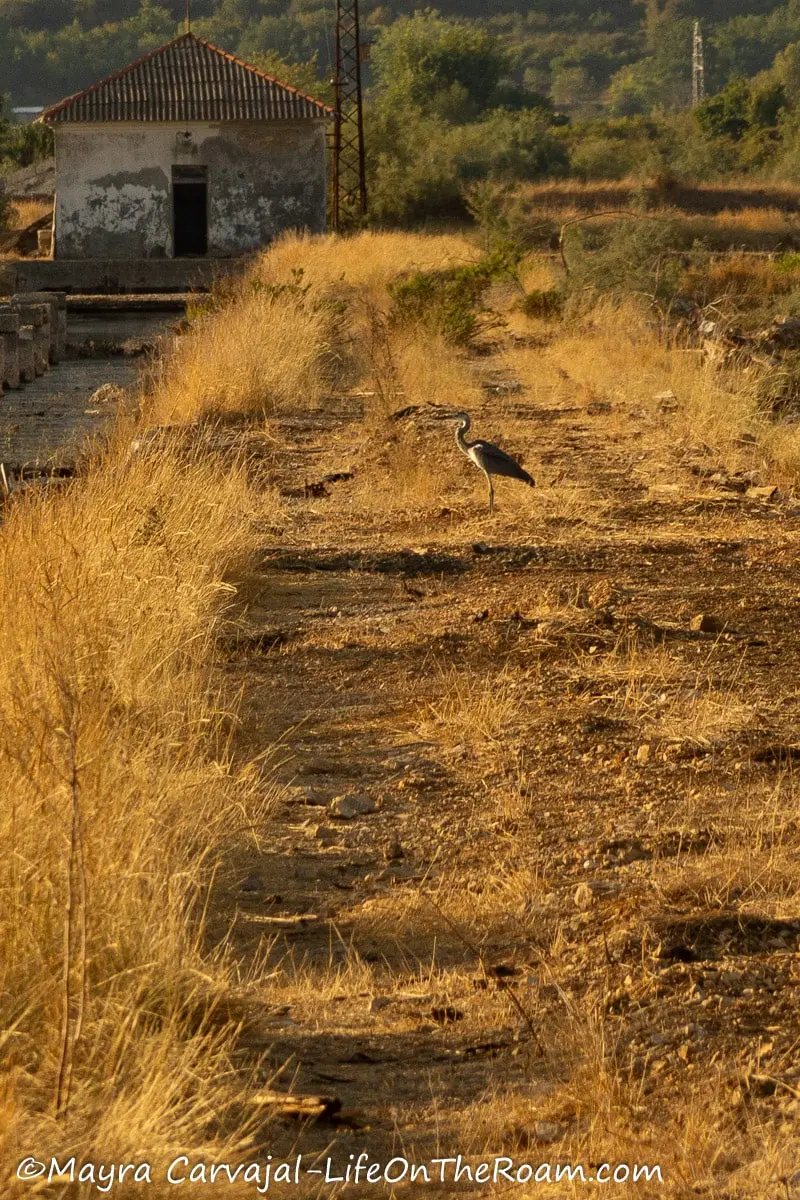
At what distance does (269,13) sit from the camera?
121 m

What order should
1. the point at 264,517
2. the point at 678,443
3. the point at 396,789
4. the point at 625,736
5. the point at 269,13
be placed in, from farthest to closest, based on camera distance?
the point at 269,13 → the point at 678,443 → the point at 264,517 → the point at 625,736 → the point at 396,789

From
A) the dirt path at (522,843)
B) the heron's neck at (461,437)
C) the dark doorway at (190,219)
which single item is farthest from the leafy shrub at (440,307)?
the dark doorway at (190,219)

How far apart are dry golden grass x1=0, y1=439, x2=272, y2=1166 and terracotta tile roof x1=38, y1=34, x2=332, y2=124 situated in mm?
26853

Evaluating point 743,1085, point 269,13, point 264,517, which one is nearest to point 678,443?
point 264,517

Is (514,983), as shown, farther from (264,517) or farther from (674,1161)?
(264,517)

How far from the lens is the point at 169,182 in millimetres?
31766

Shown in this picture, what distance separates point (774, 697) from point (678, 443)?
5898 mm

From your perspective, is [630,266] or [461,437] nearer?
[461,437]

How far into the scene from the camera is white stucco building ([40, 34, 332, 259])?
31.4 m

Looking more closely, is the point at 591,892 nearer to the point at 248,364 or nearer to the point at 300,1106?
the point at 300,1106

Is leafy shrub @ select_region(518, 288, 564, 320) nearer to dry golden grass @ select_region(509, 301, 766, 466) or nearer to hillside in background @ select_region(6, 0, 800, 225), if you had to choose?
dry golden grass @ select_region(509, 301, 766, 466)

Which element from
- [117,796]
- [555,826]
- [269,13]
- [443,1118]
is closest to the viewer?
[443,1118]

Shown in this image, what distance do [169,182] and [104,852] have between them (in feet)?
98.0

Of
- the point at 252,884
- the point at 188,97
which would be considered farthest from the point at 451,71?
the point at 252,884
